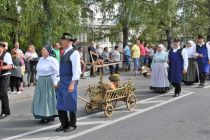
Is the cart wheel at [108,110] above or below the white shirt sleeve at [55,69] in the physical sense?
below

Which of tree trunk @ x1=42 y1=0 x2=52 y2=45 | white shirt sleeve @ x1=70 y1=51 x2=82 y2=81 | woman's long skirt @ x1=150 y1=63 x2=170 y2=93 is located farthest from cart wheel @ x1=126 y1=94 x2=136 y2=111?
tree trunk @ x1=42 y1=0 x2=52 y2=45

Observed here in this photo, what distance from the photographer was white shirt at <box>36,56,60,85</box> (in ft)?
30.9

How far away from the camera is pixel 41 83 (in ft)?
31.2

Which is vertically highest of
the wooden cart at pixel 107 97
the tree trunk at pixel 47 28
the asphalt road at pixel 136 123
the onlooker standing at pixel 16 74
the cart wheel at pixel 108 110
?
the tree trunk at pixel 47 28

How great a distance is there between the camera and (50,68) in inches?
372

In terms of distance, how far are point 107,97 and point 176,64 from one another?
4.25 meters

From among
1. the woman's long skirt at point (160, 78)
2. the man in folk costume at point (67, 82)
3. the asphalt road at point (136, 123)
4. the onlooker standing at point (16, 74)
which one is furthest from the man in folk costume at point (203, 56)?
the man in folk costume at point (67, 82)

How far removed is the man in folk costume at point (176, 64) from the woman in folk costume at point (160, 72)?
40 centimetres

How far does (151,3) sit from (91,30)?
546 cm

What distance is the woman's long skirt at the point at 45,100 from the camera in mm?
9359

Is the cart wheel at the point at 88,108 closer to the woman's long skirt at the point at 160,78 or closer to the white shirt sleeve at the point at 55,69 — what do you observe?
the white shirt sleeve at the point at 55,69

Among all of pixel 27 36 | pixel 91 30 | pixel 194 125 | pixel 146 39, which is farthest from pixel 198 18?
pixel 194 125

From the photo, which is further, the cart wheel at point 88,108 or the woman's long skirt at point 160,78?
the woman's long skirt at point 160,78

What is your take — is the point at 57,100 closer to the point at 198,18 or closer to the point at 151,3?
the point at 151,3
